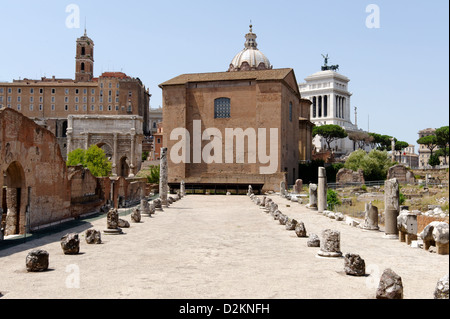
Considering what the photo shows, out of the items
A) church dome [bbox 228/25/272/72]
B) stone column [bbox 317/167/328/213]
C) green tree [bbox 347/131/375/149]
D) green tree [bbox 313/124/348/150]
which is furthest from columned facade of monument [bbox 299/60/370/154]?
stone column [bbox 317/167/328/213]

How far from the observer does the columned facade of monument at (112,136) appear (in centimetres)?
6044

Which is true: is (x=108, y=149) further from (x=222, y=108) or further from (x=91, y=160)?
(x=222, y=108)

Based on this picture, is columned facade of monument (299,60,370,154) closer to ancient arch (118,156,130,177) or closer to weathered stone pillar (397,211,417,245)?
ancient arch (118,156,130,177)

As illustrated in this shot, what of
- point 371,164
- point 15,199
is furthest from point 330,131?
point 15,199

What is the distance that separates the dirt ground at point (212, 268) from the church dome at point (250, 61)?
1919 inches

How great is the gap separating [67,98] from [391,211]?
7212 centimetres

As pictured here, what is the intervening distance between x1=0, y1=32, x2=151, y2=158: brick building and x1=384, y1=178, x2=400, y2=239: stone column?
66613 millimetres

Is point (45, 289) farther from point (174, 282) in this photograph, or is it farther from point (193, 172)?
point (193, 172)

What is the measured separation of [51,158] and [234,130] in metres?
27.2

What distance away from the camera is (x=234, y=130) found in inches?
1604

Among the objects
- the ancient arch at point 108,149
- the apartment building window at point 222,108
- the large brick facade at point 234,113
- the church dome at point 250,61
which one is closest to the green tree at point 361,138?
the church dome at point 250,61

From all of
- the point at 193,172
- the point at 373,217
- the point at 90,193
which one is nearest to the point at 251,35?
the point at 193,172

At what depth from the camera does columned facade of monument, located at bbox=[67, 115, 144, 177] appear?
198 ft

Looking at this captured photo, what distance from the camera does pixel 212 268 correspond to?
306 inches
